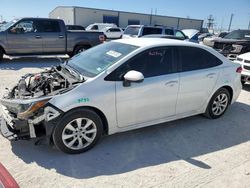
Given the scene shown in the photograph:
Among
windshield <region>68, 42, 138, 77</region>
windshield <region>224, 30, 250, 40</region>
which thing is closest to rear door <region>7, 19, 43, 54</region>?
windshield <region>68, 42, 138, 77</region>

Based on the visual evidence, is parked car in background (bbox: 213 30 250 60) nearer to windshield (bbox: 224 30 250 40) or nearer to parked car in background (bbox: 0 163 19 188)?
windshield (bbox: 224 30 250 40)

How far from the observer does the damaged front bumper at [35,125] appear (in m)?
3.22

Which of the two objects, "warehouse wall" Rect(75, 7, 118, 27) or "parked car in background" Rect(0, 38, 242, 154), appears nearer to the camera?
"parked car in background" Rect(0, 38, 242, 154)

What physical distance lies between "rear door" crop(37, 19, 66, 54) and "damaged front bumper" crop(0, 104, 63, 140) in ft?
25.7

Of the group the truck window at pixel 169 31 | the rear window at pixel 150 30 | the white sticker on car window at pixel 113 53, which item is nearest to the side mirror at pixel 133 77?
the white sticker on car window at pixel 113 53

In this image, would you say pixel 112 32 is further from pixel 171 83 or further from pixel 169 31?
pixel 171 83

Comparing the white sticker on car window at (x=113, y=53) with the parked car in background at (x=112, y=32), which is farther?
the parked car in background at (x=112, y=32)

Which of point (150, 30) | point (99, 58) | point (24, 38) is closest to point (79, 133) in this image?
point (99, 58)

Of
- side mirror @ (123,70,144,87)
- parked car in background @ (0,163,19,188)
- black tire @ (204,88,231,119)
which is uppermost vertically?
side mirror @ (123,70,144,87)

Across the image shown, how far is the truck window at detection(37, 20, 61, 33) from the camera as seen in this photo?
10.6m

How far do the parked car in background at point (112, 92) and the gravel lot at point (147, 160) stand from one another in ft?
0.87

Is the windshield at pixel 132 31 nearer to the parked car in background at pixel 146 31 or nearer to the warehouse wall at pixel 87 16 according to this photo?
the parked car in background at pixel 146 31

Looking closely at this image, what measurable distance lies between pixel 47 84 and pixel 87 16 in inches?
1594

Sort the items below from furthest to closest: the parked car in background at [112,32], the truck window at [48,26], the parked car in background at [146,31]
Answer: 1. the parked car in background at [112,32]
2. the parked car in background at [146,31]
3. the truck window at [48,26]
